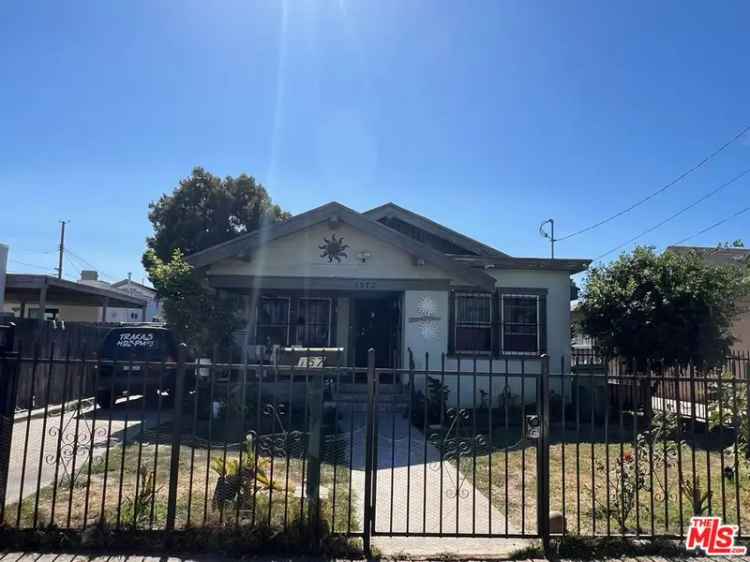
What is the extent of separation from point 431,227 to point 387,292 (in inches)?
141

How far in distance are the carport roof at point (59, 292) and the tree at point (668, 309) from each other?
15.0m

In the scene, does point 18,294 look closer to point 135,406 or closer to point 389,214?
point 135,406

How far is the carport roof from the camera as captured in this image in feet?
49.5

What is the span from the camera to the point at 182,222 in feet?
92.1

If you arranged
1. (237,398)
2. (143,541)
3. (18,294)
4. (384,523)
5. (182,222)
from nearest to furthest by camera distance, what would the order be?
(143,541) → (384,523) → (237,398) → (18,294) → (182,222)

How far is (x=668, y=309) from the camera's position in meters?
11.5

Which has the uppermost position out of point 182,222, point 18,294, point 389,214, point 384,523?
point 182,222

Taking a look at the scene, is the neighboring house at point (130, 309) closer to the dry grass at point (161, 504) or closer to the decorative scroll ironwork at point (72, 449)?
the decorative scroll ironwork at point (72, 449)

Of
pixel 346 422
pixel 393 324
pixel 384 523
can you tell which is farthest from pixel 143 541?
pixel 393 324

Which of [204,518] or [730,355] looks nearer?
[204,518]

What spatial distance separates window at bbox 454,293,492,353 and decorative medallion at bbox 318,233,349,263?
3.25 meters

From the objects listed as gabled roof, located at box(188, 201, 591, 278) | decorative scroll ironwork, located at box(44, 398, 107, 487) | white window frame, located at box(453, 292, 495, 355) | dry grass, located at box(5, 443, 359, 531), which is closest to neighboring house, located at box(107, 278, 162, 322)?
gabled roof, located at box(188, 201, 591, 278)

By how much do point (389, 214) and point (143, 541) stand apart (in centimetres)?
1247

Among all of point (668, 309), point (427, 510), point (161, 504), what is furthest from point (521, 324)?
point (161, 504)
